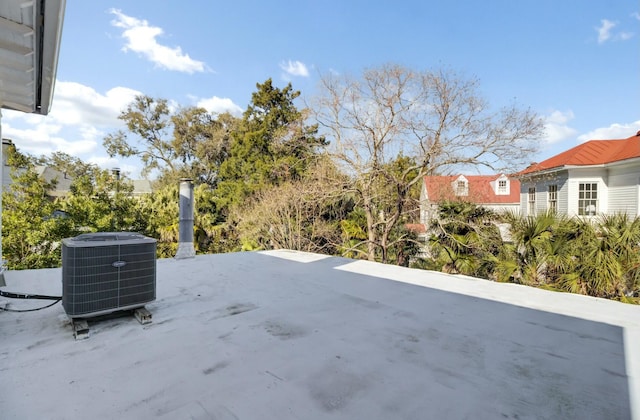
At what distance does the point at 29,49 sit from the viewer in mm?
2406

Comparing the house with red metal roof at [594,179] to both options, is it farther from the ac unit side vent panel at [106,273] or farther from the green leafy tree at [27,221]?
the green leafy tree at [27,221]

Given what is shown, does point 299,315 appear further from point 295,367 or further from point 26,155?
point 26,155

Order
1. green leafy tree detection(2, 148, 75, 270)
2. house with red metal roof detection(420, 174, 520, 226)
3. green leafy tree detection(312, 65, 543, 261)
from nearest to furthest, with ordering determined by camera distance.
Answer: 1. green leafy tree detection(2, 148, 75, 270)
2. green leafy tree detection(312, 65, 543, 261)
3. house with red metal roof detection(420, 174, 520, 226)

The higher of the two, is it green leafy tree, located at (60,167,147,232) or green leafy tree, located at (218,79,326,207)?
green leafy tree, located at (218,79,326,207)

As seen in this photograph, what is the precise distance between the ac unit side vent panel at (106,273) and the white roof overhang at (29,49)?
145 centimetres

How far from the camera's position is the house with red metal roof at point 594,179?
9638 millimetres

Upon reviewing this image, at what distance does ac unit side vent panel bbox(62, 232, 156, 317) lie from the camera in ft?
7.07

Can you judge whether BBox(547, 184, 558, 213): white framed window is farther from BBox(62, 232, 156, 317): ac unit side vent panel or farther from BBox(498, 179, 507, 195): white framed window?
BBox(62, 232, 156, 317): ac unit side vent panel

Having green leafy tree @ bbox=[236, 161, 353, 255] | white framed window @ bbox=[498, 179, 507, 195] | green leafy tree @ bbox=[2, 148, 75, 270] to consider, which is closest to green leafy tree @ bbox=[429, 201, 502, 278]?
green leafy tree @ bbox=[236, 161, 353, 255]

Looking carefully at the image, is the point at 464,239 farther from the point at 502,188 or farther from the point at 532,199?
the point at 502,188

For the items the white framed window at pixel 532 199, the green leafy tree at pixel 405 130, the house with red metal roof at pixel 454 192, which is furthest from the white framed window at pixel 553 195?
the green leafy tree at pixel 405 130

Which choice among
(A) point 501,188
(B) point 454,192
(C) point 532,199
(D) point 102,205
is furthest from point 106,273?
(A) point 501,188

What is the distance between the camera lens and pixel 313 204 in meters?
10.3

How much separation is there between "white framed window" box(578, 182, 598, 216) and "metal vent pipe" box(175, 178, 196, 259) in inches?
505
